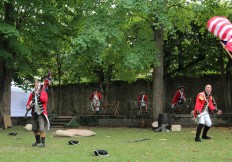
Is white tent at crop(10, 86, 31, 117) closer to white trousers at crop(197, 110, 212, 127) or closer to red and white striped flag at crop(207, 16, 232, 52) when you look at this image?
white trousers at crop(197, 110, 212, 127)

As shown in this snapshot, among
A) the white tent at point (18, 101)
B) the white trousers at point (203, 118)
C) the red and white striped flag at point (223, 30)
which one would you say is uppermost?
the red and white striped flag at point (223, 30)

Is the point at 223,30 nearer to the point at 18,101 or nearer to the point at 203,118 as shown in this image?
the point at 203,118

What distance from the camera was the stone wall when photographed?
2869 centimetres

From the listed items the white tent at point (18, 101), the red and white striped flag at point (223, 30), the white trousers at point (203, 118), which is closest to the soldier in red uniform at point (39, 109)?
the white trousers at point (203, 118)

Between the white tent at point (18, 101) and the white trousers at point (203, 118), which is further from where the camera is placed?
the white tent at point (18, 101)

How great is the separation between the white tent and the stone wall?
4628mm

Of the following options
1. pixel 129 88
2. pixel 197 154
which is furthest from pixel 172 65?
pixel 197 154

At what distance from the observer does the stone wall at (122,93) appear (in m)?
28.7

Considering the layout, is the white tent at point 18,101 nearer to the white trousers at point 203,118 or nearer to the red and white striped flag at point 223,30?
the white trousers at point 203,118

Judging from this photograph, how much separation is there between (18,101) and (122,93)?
8.23 metres

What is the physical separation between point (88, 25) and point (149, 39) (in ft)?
11.2

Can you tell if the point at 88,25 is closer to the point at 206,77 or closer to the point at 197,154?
the point at 197,154

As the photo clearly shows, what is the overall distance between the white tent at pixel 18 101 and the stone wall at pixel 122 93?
4.63m

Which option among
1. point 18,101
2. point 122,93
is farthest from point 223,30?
point 18,101
